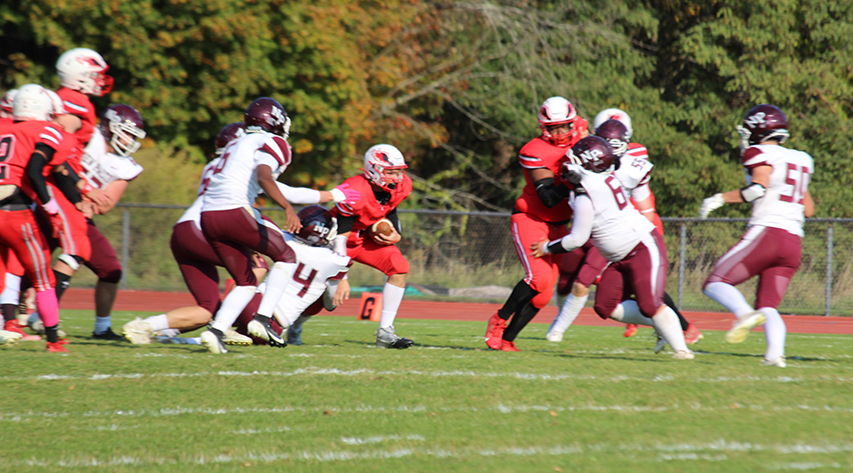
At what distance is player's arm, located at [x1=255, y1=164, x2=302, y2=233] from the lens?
5.18 m

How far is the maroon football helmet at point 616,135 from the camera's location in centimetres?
664

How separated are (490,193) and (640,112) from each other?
5.58 m

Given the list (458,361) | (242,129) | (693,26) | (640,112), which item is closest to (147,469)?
(458,361)

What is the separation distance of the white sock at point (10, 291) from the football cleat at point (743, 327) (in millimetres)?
4915

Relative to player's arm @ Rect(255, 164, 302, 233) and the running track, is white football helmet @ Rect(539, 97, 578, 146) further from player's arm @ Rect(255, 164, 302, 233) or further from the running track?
the running track

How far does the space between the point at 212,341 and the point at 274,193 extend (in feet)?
3.49

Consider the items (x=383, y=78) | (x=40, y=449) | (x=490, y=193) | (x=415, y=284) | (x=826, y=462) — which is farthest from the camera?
(x=490, y=193)

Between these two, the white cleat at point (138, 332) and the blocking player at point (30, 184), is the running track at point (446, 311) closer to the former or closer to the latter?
the white cleat at point (138, 332)

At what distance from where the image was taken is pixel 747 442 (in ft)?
10.2

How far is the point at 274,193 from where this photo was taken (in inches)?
207

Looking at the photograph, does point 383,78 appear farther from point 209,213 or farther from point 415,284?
point 209,213

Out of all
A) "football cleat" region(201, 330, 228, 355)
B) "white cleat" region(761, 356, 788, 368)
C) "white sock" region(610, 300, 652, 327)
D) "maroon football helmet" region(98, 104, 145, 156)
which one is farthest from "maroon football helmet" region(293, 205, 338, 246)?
"white cleat" region(761, 356, 788, 368)

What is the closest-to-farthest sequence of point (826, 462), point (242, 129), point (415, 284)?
point (826, 462), point (242, 129), point (415, 284)

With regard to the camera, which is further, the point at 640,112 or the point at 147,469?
the point at 640,112
